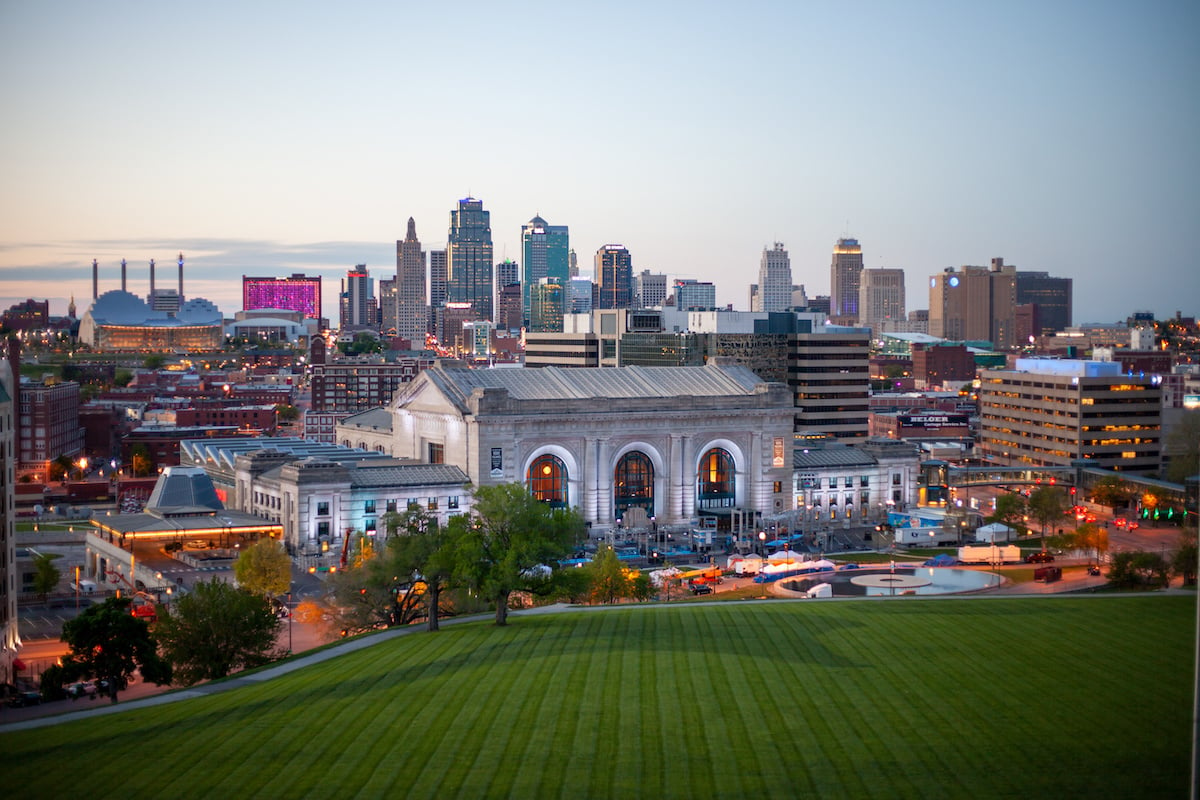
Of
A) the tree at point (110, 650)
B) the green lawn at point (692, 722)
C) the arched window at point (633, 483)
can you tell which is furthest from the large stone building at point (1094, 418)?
the tree at point (110, 650)

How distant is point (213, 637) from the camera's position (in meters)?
60.3

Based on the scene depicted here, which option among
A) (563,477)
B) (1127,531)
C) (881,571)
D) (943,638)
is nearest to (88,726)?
(943,638)

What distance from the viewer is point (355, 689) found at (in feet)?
160

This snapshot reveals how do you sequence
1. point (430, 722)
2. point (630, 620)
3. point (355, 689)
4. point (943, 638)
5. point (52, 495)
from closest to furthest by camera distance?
point (430, 722)
point (355, 689)
point (943, 638)
point (630, 620)
point (52, 495)

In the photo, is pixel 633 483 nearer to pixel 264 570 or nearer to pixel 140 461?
pixel 264 570

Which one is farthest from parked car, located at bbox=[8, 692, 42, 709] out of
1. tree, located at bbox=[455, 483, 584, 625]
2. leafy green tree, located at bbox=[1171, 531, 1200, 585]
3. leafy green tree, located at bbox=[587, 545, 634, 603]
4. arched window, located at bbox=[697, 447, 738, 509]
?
arched window, located at bbox=[697, 447, 738, 509]

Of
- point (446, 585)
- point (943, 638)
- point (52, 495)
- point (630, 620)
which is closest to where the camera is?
point (943, 638)

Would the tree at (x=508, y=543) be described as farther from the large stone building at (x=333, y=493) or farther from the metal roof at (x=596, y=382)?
the metal roof at (x=596, y=382)

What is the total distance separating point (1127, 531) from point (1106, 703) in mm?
77264

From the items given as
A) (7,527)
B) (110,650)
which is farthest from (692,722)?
(7,527)

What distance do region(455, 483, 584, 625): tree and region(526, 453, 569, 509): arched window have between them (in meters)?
42.9

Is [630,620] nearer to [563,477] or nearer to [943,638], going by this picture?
[943,638]

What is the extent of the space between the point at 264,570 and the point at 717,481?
50551 mm

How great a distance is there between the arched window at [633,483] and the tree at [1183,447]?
5501 cm
